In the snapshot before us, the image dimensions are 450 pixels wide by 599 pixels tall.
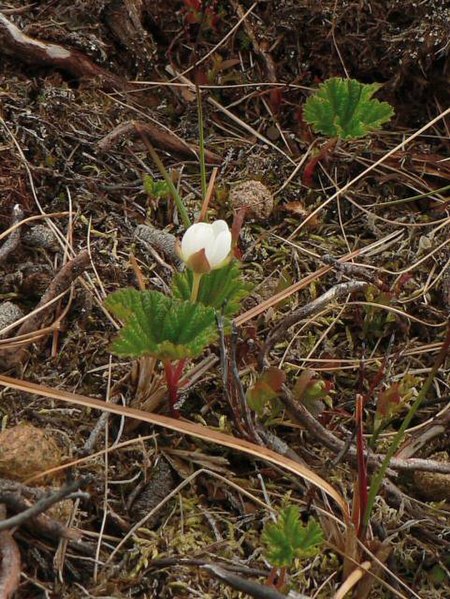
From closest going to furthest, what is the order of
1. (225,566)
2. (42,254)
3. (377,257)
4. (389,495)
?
(225,566)
(389,495)
(42,254)
(377,257)

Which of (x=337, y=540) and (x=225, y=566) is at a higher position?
(x=225, y=566)

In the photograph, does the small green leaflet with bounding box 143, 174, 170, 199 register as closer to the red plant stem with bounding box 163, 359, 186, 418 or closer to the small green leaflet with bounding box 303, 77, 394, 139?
the small green leaflet with bounding box 303, 77, 394, 139

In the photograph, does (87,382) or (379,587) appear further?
(87,382)

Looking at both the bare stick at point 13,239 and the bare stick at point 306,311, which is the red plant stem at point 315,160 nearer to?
the bare stick at point 306,311

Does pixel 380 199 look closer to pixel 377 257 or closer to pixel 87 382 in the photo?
pixel 377 257

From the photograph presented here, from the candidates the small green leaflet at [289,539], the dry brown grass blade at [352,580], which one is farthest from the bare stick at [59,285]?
the dry brown grass blade at [352,580]

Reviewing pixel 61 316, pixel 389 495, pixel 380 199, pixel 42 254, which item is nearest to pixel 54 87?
pixel 42 254

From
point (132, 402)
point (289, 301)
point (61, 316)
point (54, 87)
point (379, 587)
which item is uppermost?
point (54, 87)
